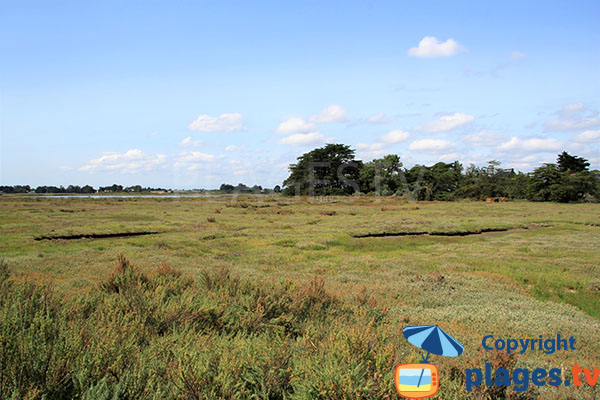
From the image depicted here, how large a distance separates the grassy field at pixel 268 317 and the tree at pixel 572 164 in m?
58.5

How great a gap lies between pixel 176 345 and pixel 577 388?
491 centimetres

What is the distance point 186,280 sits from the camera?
29.5ft

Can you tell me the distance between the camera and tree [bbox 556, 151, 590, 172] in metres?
65.4

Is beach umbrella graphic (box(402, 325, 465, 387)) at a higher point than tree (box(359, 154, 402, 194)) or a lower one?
lower

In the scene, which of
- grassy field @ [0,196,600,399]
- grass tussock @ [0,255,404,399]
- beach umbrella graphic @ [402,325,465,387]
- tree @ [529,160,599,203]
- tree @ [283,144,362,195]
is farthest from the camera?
tree @ [283,144,362,195]

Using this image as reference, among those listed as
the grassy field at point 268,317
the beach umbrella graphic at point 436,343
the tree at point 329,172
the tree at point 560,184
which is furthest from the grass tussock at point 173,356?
the tree at point 329,172

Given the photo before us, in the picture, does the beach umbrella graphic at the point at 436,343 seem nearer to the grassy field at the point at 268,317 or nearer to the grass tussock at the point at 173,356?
the grassy field at the point at 268,317

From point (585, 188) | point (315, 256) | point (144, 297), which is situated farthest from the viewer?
point (585, 188)

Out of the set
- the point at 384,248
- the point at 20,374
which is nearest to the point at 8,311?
the point at 20,374

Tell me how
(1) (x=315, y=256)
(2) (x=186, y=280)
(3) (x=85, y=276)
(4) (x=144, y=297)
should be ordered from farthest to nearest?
1. (1) (x=315, y=256)
2. (3) (x=85, y=276)
3. (2) (x=186, y=280)
4. (4) (x=144, y=297)

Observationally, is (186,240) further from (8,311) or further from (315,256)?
(8,311)

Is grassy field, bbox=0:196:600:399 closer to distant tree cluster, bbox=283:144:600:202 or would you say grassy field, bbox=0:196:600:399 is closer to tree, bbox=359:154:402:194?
distant tree cluster, bbox=283:144:600:202

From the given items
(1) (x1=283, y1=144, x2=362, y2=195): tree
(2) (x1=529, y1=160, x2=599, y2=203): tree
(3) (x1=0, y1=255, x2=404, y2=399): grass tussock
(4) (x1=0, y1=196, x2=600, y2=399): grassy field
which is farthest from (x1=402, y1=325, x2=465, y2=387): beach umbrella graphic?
(1) (x1=283, y1=144, x2=362, y2=195): tree

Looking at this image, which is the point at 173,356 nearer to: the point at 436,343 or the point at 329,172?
the point at 436,343
